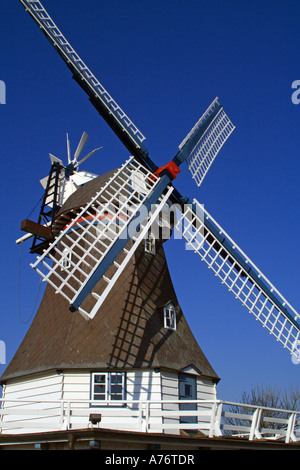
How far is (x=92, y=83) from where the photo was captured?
604 inches

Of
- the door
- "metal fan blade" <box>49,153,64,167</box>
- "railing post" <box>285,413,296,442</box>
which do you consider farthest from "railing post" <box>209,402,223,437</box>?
"metal fan blade" <box>49,153,64,167</box>

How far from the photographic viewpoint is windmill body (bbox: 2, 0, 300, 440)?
12.2m

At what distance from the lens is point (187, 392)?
43.3ft

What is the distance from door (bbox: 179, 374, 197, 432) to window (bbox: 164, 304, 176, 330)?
1475 millimetres

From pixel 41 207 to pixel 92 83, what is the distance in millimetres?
4383

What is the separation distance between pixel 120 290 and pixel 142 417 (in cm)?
347

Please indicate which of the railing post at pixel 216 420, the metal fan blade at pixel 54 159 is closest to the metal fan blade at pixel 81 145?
the metal fan blade at pixel 54 159

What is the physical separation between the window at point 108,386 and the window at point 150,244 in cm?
413

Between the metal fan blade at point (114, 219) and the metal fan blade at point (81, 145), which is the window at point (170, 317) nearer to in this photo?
the metal fan blade at point (114, 219)

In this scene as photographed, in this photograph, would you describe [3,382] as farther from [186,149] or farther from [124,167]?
[186,149]

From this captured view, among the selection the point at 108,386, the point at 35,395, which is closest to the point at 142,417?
the point at 108,386

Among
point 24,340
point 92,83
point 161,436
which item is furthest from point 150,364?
point 92,83

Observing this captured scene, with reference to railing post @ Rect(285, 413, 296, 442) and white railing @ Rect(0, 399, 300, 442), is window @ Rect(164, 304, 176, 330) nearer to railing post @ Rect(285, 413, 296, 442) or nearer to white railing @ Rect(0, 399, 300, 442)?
white railing @ Rect(0, 399, 300, 442)

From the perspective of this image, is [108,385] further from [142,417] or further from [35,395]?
[35,395]
